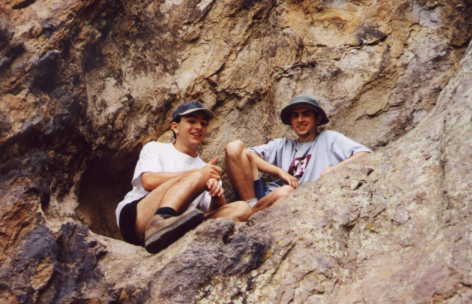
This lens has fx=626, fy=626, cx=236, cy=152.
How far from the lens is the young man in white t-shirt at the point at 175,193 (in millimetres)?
4641

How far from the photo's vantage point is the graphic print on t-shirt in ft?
18.6

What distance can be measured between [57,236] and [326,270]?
7.17 ft

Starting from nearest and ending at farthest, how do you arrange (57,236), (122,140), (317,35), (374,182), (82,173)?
1. (374,182)
2. (57,236)
3. (82,173)
4. (122,140)
5. (317,35)

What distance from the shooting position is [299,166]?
225 inches

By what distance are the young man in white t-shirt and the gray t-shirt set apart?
0.65 metres

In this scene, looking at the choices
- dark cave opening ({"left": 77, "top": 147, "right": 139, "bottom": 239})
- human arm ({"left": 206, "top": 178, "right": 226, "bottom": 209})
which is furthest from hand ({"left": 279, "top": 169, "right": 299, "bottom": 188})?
dark cave opening ({"left": 77, "top": 147, "right": 139, "bottom": 239})

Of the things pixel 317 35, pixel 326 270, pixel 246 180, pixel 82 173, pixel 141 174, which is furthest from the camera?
pixel 317 35

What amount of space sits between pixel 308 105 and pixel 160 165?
58.9 inches

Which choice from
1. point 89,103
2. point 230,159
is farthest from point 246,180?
point 89,103

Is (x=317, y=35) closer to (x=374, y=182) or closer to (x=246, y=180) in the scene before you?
(x=246, y=180)

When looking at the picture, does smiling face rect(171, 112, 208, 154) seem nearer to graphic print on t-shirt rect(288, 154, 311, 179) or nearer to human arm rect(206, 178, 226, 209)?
human arm rect(206, 178, 226, 209)

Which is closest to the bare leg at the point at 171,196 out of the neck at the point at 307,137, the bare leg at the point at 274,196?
the bare leg at the point at 274,196

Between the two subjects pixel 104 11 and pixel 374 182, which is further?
pixel 104 11

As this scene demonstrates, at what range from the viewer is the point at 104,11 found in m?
6.70
